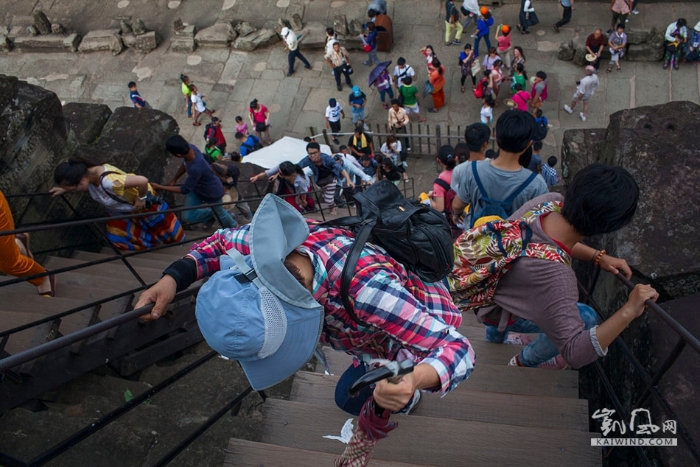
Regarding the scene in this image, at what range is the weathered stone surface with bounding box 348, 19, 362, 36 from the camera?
1280cm

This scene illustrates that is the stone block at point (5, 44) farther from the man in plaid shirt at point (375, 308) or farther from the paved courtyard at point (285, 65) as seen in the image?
the man in plaid shirt at point (375, 308)

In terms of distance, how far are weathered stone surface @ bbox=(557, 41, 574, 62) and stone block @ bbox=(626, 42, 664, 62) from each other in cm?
111

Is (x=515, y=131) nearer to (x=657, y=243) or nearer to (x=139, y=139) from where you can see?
(x=657, y=243)

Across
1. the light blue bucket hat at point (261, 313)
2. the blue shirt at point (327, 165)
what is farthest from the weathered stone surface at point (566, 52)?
the light blue bucket hat at point (261, 313)

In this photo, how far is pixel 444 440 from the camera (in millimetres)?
3111

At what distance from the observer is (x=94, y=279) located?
5363 millimetres

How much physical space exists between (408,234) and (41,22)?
51.6 feet

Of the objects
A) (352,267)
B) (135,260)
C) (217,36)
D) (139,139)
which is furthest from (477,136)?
(217,36)

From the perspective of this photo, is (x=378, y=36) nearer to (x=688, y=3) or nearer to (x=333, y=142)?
(x=333, y=142)

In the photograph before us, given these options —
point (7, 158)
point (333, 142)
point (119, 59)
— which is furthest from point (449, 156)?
point (119, 59)

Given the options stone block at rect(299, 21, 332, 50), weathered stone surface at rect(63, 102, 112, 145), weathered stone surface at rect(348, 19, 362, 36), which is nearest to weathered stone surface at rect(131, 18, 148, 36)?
stone block at rect(299, 21, 332, 50)

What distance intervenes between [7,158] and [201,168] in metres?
1.91

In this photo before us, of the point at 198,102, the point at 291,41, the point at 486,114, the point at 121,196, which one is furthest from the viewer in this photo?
the point at 291,41

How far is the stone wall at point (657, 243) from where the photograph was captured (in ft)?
10.6
